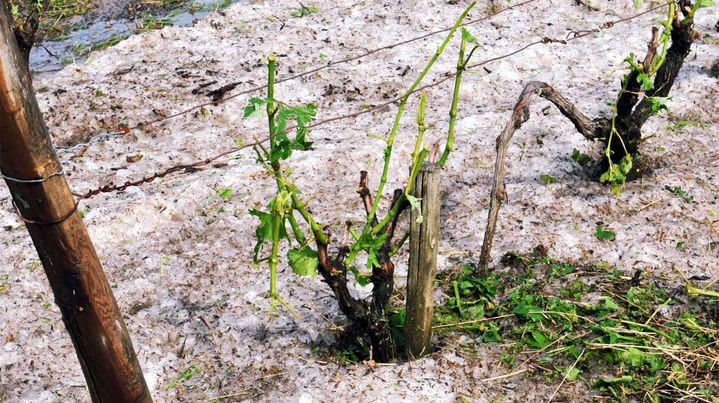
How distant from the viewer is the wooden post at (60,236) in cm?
189

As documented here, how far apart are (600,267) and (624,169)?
28.3 inches

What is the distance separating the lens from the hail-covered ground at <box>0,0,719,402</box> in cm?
298

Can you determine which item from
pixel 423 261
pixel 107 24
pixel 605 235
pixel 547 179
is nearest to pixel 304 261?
pixel 423 261

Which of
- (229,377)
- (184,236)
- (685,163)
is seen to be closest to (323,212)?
(184,236)

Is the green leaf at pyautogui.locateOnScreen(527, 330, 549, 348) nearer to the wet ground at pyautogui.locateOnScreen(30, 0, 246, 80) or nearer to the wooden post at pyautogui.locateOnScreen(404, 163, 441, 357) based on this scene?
the wooden post at pyautogui.locateOnScreen(404, 163, 441, 357)

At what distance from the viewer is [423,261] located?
2.73m

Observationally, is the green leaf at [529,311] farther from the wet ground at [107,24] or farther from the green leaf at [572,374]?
the wet ground at [107,24]

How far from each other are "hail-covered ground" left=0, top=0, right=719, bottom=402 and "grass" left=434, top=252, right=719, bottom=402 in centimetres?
11

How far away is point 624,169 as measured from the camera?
3.88 m

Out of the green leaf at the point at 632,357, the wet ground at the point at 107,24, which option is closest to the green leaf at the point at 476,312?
the green leaf at the point at 632,357

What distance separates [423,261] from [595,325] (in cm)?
90

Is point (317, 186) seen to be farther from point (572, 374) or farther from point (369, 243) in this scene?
point (572, 374)

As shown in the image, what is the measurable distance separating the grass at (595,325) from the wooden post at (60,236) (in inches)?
55.9

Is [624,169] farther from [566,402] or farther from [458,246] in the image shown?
[566,402]
